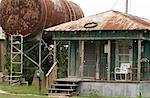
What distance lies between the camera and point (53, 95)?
26531 mm

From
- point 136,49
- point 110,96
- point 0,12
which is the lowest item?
point 110,96

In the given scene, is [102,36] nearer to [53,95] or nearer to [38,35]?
[53,95]

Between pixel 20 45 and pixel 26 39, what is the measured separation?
41.9 inches

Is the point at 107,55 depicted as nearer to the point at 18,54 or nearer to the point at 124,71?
the point at 124,71

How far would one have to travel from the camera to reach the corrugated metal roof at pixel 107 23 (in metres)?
27.1

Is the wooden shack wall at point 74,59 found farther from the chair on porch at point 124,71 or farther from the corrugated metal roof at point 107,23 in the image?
the chair on porch at point 124,71

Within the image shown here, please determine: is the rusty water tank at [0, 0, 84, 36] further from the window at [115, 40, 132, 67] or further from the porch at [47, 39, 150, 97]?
the window at [115, 40, 132, 67]

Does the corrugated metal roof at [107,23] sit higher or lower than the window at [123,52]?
higher

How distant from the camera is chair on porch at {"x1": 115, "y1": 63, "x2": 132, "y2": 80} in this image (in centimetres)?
2750

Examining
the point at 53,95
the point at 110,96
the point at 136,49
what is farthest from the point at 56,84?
the point at 136,49

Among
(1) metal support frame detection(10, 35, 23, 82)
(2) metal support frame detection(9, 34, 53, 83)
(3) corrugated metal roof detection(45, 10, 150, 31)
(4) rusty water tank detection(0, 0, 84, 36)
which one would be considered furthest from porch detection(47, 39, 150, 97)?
(1) metal support frame detection(10, 35, 23, 82)

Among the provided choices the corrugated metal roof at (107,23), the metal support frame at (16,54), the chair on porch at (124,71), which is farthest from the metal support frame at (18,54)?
the chair on porch at (124,71)

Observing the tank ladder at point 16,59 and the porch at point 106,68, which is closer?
the porch at point 106,68

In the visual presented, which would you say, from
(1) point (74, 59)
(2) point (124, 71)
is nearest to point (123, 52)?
(2) point (124, 71)
